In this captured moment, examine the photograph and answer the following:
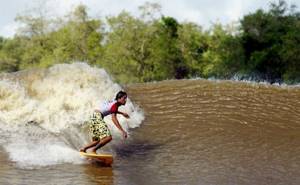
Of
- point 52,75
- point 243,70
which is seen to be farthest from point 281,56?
point 52,75

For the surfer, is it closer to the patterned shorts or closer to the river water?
the patterned shorts

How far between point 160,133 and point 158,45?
3713cm

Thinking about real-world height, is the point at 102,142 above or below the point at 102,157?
above

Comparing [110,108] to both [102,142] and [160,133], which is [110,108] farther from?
[160,133]

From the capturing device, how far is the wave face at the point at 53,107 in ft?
45.4

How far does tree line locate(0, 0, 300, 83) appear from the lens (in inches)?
1751

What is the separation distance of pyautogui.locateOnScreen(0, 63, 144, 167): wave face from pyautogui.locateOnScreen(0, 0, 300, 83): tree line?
2788 centimetres

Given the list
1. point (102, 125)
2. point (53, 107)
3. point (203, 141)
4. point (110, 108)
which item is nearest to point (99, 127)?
point (102, 125)

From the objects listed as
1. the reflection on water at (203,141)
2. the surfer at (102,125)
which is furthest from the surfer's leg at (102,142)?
the reflection on water at (203,141)

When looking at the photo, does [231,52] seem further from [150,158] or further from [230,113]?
[150,158]

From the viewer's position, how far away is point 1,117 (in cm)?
1600

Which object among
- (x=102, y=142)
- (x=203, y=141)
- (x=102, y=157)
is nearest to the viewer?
(x=102, y=157)

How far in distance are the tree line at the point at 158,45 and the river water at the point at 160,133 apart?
23065mm

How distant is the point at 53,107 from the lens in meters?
16.2
